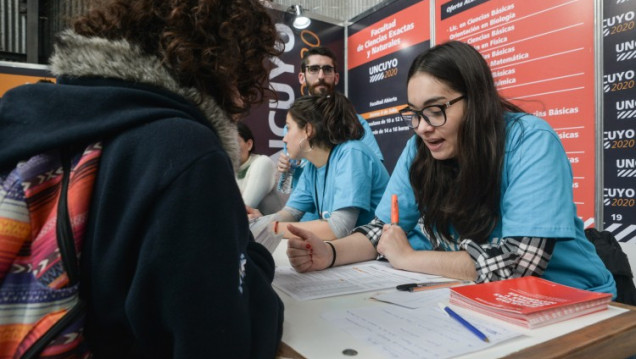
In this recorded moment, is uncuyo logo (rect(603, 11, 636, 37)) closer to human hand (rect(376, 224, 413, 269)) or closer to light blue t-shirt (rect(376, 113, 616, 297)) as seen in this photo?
light blue t-shirt (rect(376, 113, 616, 297))

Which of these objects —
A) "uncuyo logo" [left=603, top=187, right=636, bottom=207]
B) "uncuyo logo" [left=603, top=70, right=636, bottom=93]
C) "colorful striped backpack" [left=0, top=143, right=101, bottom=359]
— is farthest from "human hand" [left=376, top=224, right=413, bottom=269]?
"uncuyo logo" [left=603, top=70, right=636, bottom=93]

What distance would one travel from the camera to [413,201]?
145 centimetres

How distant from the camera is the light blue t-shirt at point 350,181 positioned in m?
1.89

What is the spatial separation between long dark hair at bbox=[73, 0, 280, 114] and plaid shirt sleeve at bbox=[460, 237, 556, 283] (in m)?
0.73

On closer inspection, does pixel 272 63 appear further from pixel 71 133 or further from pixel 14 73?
pixel 14 73

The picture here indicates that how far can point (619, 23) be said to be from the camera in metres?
1.99

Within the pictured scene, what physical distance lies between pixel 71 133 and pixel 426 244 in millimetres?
1218

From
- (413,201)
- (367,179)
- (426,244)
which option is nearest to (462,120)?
(413,201)

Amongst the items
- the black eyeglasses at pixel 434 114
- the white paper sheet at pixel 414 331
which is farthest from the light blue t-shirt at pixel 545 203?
the white paper sheet at pixel 414 331

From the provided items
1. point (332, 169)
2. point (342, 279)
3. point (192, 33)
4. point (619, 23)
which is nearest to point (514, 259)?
point (342, 279)

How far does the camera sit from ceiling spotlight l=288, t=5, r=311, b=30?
374 cm

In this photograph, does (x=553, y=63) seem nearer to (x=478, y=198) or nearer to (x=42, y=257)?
(x=478, y=198)

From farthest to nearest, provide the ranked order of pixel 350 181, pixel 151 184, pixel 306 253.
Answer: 1. pixel 350 181
2. pixel 306 253
3. pixel 151 184

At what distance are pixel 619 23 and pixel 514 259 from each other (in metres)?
1.69
